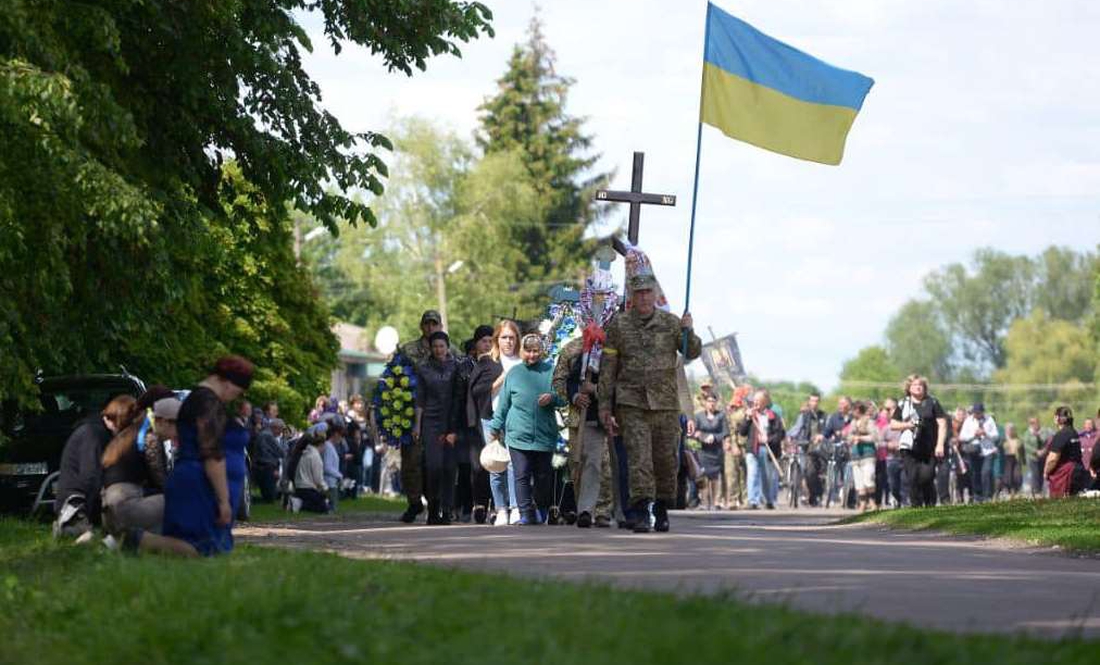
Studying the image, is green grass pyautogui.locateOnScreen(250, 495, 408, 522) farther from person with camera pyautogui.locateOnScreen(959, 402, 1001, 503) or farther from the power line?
the power line

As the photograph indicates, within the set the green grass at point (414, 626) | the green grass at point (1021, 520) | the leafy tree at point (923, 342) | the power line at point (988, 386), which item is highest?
the leafy tree at point (923, 342)

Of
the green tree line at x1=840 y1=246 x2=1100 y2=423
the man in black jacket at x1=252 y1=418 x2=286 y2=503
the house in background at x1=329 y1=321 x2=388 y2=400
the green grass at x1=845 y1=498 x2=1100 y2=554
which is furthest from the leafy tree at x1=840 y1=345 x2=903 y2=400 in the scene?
the green grass at x1=845 y1=498 x2=1100 y2=554

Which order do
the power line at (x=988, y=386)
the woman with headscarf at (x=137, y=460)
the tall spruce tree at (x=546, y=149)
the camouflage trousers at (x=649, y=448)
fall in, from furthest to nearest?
1. the power line at (x=988, y=386)
2. the tall spruce tree at (x=546, y=149)
3. the camouflage trousers at (x=649, y=448)
4. the woman with headscarf at (x=137, y=460)

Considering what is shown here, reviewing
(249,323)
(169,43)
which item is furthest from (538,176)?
(169,43)

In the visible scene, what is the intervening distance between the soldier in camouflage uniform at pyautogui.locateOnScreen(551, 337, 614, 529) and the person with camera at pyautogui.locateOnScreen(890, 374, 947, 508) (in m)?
7.51

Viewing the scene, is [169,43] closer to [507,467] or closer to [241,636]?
[507,467]

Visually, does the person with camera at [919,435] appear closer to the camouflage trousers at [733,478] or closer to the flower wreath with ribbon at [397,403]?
the flower wreath with ribbon at [397,403]

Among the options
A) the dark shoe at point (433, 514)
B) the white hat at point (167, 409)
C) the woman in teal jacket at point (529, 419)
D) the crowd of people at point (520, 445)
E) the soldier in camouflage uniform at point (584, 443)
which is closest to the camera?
the crowd of people at point (520, 445)

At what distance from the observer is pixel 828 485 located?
40.7m

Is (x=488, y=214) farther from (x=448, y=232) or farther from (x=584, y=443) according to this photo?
(x=584, y=443)

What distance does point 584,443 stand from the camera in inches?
800

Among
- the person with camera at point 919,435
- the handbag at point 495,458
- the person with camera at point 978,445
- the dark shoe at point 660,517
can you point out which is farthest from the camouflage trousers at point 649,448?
the person with camera at point 978,445

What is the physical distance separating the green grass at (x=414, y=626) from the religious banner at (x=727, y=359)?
35.7m

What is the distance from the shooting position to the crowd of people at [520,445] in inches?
571
